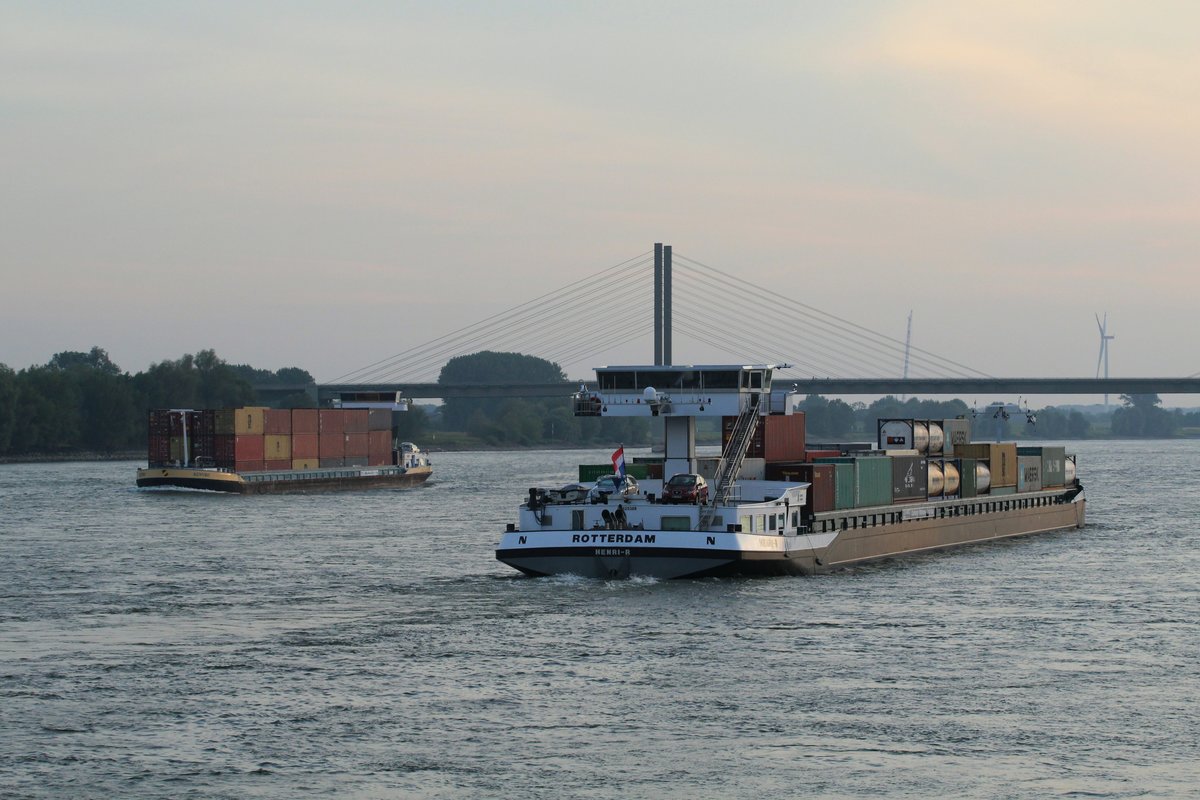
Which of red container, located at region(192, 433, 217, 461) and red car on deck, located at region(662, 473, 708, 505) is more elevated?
red container, located at region(192, 433, 217, 461)

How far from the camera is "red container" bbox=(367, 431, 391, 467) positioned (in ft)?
445

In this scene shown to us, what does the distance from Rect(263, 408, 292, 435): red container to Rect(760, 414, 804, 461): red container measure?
7486 cm

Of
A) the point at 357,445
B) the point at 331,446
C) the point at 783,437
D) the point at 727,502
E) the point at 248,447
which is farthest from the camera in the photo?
the point at 357,445

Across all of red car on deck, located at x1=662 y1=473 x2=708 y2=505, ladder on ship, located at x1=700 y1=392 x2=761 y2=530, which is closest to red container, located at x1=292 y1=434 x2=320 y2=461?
ladder on ship, located at x1=700 y1=392 x2=761 y2=530

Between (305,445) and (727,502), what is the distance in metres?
85.1

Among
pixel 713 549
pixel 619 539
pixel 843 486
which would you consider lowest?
pixel 713 549

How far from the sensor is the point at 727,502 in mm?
46781

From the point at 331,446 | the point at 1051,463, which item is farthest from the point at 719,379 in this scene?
the point at 331,446

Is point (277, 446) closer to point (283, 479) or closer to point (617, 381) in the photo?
point (283, 479)

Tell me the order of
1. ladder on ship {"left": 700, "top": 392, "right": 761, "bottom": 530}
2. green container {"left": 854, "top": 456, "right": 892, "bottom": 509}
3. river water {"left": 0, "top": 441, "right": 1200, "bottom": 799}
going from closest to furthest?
1. river water {"left": 0, "top": 441, "right": 1200, "bottom": 799}
2. ladder on ship {"left": 700, "top": 392, "right": 761, "bottom": 530}
3. green container {"left": 854, "top": 456, "right": 892, "bottom": 509}

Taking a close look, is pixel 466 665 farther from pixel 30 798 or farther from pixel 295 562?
pixel 295 562

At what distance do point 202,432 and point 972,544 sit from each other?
72.7m

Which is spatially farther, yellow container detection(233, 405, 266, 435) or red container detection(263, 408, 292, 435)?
red container detection(263, 408, 292, 435)

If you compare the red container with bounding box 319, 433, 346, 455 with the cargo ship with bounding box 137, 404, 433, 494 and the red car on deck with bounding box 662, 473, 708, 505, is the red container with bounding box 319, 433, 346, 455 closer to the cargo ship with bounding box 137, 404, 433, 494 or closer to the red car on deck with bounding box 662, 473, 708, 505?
the cargo ship with bounding box 137, 404, 433, 494
